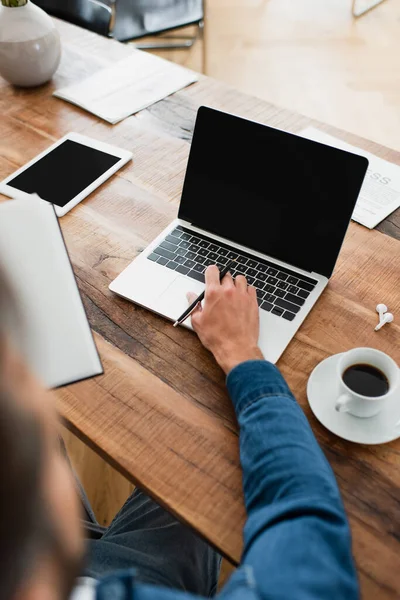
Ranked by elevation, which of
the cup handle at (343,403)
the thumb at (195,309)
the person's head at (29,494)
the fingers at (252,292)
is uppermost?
the person's head at (29,494)

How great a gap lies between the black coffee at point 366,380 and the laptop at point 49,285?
15.3 inches

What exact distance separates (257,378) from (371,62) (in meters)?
2.82

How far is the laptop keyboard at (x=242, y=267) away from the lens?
100 centimetres

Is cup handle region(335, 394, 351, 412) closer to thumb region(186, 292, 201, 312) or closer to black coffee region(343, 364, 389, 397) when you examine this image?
black coffee region(343, 364, 389, 397)

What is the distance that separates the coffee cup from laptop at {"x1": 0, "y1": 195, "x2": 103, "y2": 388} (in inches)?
14.9

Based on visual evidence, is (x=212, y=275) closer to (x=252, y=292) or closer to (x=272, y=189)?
(x=252, y=292)

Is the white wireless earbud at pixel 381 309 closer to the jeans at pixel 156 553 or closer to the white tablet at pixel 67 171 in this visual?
the jeans at pixel 156 553

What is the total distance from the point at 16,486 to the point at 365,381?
0.58 m

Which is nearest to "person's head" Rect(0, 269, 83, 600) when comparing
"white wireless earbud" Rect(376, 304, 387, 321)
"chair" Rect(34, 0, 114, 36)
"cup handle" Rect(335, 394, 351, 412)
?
"cup handle" Rect(335, 394, 351, 412)

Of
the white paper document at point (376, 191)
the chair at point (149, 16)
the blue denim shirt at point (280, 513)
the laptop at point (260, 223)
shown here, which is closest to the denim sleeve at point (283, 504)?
the blue denim shirt at point (280, 513)

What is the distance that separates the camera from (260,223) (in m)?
1.05

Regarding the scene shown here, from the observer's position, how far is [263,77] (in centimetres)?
306

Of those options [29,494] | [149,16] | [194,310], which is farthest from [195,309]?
[149,16]

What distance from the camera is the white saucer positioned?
0.83 metres
